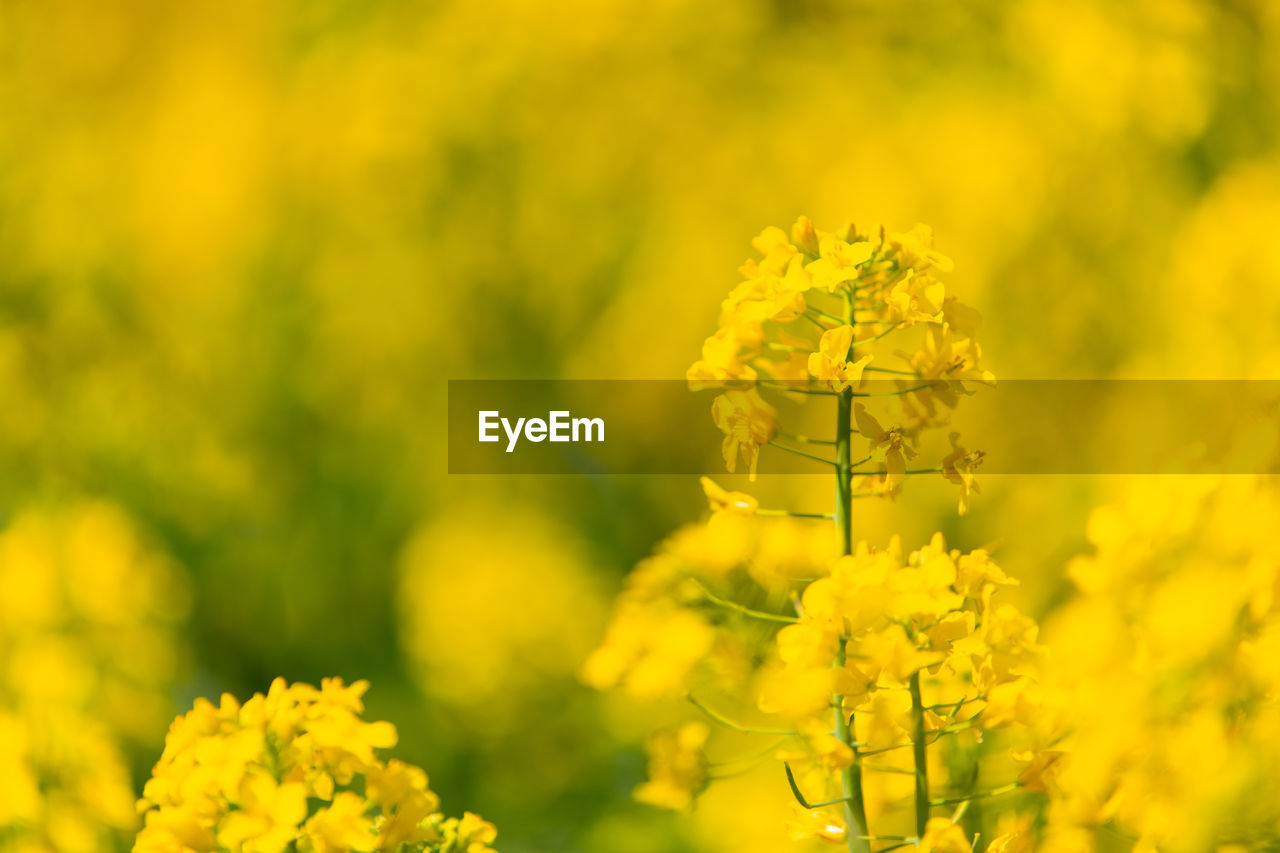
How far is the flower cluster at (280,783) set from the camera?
34 cm

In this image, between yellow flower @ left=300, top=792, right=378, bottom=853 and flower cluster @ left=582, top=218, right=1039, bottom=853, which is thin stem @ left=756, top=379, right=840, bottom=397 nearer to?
flower cluster @ left=582, top=218, right=1039, bottom=853

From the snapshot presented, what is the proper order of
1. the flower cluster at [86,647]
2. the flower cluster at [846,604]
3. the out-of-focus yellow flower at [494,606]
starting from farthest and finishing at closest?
the out-of-focus yellow flower at [494,606] < the flower cluster at [86,647] < the flower cluster at [846,604]

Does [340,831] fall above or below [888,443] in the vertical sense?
below

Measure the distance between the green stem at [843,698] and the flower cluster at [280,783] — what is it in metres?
0.11

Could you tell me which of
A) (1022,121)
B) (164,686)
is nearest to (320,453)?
(164,686)

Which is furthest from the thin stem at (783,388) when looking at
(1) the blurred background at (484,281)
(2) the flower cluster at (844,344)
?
(1) the blurred background at (484,281)

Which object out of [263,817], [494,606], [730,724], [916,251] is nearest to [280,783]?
[263,817]

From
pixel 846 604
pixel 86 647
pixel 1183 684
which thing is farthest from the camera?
pixel 86 647

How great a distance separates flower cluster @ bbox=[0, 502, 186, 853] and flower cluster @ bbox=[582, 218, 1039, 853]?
324 millimetres

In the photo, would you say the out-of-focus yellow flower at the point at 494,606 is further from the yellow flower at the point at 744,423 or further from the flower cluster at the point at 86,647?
the yellow flower at the point at 744,423

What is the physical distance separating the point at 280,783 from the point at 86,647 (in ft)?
1.44

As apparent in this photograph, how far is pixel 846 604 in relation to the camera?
307mm

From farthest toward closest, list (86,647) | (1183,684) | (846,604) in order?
(86,647) < (1183,684) < (846,604)

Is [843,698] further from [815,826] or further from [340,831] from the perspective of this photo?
[340,831]
